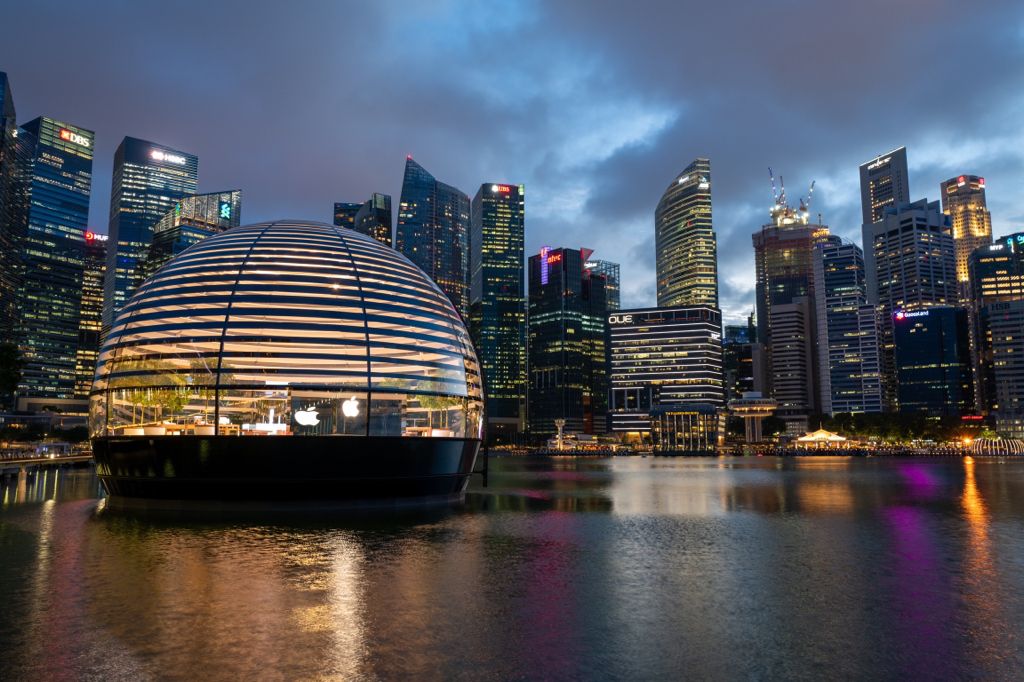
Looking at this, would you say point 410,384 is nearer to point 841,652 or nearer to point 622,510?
point 622,510

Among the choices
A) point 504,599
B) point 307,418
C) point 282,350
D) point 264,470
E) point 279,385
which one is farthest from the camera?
point 282,350

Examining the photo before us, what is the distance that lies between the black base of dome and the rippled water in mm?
2969

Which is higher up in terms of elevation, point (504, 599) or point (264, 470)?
point (264, 470)

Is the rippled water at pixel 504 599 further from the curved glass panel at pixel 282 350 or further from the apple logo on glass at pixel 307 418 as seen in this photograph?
the curved glass panel at pixel 282 350

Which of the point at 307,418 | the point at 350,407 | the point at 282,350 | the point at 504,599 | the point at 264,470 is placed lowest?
the point at 504,599

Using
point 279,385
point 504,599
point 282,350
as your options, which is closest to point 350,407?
point 279,385

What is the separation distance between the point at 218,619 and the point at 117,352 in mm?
31439

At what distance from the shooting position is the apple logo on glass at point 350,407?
1518 inches

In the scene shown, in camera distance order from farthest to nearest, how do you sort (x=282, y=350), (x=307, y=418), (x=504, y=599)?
1. (x=282, y=350)
2. (x=307, y=418)
3. (x=504, y=599)

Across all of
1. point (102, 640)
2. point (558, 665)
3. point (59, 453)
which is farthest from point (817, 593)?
point (59, 453)

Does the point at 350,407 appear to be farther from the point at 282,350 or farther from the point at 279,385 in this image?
the point at 282,350

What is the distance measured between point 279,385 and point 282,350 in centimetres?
201

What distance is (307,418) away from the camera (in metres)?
37.9

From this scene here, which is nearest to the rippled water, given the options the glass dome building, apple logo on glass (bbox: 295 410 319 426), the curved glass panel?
the glass dome building
